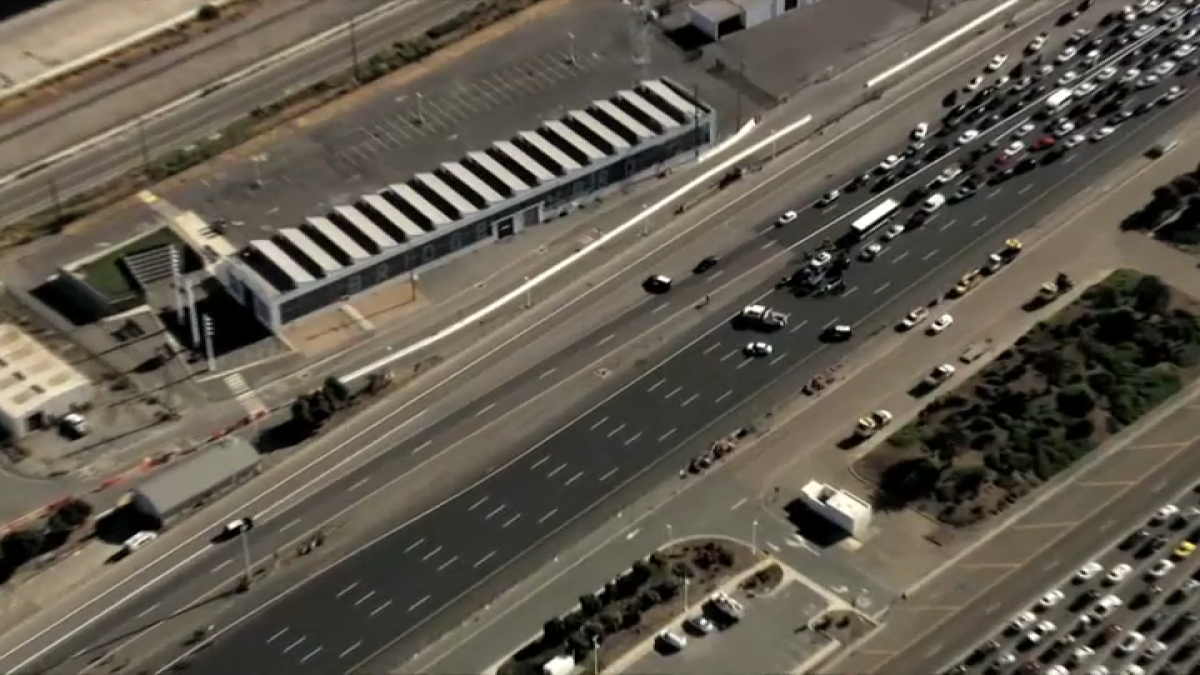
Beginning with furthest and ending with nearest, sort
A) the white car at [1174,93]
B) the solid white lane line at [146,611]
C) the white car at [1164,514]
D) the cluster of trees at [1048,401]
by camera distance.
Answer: the white car at [1174,93], the cluster of trees at [1048,401], the white car at [1164,514], the solid white lane line at [146,611]

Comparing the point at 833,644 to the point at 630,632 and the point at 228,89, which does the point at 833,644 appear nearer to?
the point at 630,632

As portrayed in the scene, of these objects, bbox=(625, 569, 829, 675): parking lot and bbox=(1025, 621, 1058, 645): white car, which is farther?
bbox=(625, 569, 829, 675): parking lot

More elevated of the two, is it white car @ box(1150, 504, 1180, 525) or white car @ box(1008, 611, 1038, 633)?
white car @ box(1150, 504, 1180, 525)

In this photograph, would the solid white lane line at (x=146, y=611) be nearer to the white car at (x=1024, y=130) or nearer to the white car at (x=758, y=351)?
the white car at (x=758, y=351)

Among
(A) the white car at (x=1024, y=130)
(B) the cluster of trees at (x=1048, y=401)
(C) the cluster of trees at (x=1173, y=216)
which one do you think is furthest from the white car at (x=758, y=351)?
(A) the white car at (x=1024, y=130)

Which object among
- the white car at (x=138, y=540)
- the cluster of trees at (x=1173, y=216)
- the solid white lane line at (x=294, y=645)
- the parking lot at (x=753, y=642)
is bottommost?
the solid white lane line at (x=294, y=645)

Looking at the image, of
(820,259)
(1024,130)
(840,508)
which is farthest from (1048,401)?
(1024,130)

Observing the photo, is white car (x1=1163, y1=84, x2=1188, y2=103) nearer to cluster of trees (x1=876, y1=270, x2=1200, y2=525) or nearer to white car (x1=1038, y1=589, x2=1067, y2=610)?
cluster of trees (x1=876, y1=270, x2=1200, y2=525)

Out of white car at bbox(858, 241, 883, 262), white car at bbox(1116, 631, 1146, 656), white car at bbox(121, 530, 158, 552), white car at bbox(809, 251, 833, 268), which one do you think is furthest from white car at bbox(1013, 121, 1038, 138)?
white car at bbox(121, 530, 158, 552)
